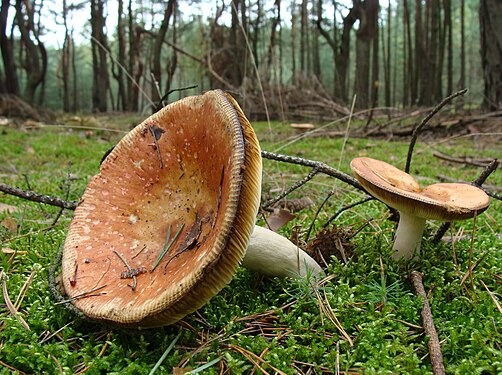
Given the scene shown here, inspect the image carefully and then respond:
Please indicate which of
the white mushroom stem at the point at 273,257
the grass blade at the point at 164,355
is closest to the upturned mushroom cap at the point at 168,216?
the grass blade at the point at 164,355

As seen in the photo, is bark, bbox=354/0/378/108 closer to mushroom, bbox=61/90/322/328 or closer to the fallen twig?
the fallen twig

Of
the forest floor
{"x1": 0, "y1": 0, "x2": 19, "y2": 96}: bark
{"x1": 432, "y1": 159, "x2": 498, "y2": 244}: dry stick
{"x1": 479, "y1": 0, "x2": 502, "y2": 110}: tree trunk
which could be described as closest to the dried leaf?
the forest floor

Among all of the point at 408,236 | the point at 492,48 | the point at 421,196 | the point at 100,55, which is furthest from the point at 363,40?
the point at 100,55

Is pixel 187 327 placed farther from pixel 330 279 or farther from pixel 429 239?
pixel 429 239

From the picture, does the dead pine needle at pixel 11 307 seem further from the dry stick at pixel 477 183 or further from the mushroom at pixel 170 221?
the dry stick at pixel 477 183

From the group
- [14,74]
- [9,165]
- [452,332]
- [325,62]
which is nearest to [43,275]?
[452,332]

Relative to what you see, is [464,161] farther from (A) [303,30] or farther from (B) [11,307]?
(A) [303,30]
